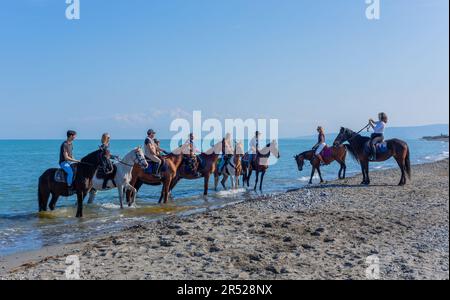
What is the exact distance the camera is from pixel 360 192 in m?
14.2

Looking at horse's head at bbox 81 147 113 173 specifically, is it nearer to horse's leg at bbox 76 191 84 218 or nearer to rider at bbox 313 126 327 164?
horse's leg at bbox 76 191 84 218

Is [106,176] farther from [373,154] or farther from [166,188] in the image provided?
[373,154]

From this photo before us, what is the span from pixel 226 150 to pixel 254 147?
195cm

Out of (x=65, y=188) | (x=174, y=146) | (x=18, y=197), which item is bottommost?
(x=18, y=197)

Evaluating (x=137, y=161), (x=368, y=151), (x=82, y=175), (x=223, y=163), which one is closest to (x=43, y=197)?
(x=82, y=175)

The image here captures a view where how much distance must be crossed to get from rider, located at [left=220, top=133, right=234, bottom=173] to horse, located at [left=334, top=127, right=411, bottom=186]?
487cm

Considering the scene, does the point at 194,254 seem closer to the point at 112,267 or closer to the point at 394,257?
the point at 112,267

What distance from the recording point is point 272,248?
23.7 feet

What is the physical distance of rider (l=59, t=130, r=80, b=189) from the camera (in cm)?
1152

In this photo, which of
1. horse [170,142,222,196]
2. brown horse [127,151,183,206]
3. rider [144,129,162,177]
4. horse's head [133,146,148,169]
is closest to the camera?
horse's head [133,146,148,169]

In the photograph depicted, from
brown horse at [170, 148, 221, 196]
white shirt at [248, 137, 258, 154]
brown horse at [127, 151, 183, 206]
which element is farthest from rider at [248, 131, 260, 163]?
brown horse at [127, 151, 183, 206]

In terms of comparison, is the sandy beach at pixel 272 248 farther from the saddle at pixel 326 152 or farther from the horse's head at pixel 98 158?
the saddle at pixel 326 152
